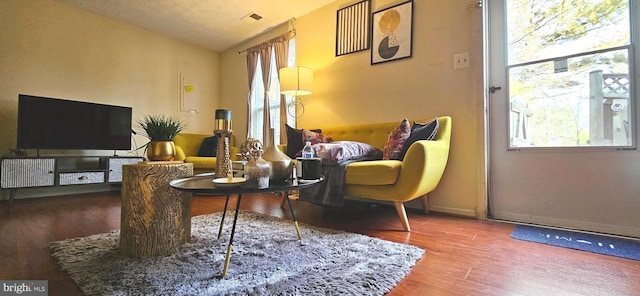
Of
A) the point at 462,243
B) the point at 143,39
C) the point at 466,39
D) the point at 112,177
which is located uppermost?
the point at 143,39

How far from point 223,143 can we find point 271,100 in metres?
2.35

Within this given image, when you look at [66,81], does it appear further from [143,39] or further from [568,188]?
[568,188]

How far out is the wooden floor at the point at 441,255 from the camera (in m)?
1.00

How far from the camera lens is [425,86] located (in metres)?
2.35

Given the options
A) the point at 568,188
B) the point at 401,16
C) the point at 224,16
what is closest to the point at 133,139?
the point at 224,16

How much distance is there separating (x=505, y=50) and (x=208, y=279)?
2.47m

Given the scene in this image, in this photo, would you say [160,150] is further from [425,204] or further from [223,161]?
[425,204]

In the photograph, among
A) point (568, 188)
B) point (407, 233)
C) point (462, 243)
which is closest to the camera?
point (462, 243)

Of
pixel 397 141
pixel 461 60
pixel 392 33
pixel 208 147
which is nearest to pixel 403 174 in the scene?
pixel 397 141

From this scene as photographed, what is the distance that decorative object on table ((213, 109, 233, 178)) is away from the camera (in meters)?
1.42

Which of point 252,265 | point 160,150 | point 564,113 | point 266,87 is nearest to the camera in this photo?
point 252,265

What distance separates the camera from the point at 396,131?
6.59ft

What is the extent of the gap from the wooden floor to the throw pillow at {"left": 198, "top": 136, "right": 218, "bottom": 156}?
57.9 inches

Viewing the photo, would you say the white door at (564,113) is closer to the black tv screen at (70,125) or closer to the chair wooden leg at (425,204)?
the chair wooden leg at (425,204)
